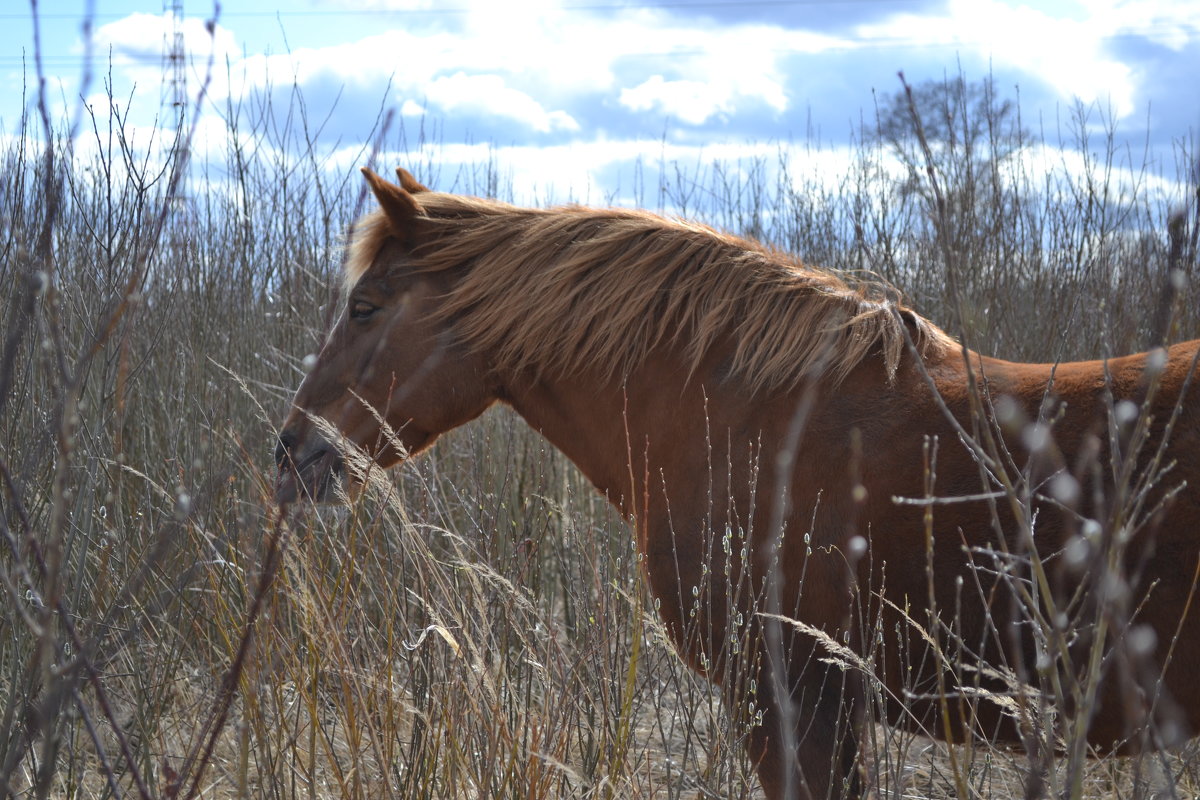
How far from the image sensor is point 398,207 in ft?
8.69

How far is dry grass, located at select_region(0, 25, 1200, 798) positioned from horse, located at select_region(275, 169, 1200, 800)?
0.57ft

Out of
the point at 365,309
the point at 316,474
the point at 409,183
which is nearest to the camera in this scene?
the point at 316,474

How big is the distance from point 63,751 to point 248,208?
10.1 ft

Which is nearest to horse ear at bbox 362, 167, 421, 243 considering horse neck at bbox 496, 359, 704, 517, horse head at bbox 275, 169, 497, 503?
horse head at bbox 275, 169, 497, 503

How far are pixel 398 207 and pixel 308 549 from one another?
1.08 metres

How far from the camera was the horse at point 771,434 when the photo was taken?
1839 mm

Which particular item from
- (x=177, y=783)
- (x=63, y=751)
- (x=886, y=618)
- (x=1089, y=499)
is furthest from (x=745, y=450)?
(x=63, y=751)

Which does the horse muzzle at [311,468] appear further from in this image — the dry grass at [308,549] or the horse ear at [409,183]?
the horse ear at [409,183]

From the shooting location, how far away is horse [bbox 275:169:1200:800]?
1839 mm

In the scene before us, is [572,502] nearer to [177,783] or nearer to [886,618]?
[886,618]

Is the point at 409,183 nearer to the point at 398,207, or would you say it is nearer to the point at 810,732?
the point at 398,207

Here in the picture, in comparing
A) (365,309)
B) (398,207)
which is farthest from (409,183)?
(365,309)

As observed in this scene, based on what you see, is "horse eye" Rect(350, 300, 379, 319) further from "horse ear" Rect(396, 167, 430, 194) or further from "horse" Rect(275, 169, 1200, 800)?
"horse ear" Rect(396, 167, 430, 194)

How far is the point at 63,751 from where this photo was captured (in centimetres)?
266
